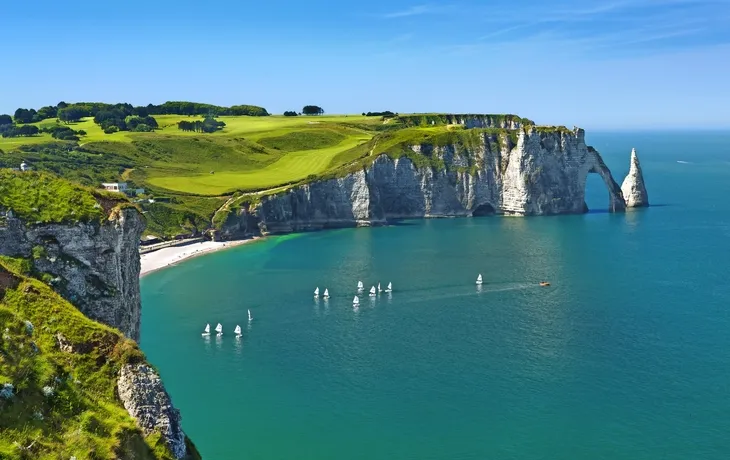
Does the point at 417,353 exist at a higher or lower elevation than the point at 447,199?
lower

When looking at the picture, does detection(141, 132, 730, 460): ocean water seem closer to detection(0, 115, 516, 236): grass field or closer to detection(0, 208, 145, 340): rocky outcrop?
detection(0, 208, 145, 340): rocky outcrop

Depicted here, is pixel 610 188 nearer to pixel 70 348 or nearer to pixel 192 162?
pixel 192 162

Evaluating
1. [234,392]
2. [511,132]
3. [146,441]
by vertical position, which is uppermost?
[511,132]

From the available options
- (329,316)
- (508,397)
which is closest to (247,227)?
(329,316)

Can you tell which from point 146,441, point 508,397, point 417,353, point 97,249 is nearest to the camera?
point 146,441

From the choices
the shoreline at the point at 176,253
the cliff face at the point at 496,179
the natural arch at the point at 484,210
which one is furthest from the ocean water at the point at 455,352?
the natural arch at the point at 484,210

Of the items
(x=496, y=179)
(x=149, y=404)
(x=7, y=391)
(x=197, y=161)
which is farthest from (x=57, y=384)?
(x=197, y=161)

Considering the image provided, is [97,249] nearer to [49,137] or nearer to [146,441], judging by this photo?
[146,441]
